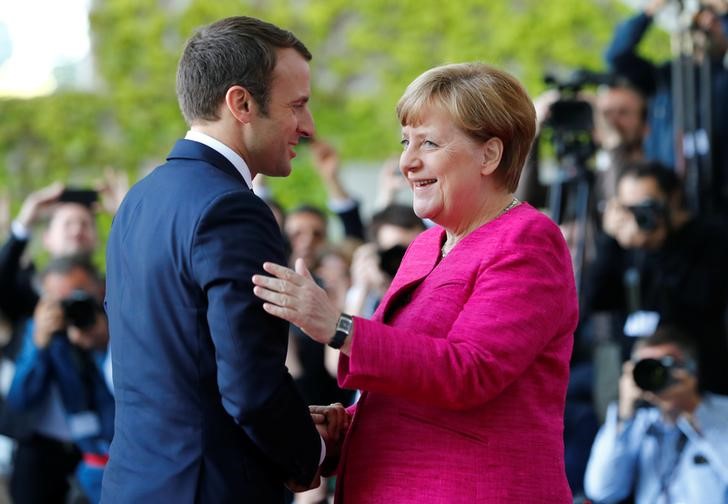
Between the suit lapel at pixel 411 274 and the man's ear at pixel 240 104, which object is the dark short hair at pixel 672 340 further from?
the man's ear at pixel 240 104

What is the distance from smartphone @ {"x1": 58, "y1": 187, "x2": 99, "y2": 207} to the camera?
218 inches

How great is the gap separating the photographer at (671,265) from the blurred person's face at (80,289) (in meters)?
2.25

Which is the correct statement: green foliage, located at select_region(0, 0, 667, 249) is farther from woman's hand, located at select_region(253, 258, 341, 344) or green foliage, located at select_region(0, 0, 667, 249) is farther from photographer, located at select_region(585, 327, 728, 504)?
woman's hand, located at select_region(253, 258, 341, 344)

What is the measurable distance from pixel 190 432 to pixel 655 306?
2.85 m

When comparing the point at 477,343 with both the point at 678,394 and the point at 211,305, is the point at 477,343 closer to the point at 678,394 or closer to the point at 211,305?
the point at 211,305

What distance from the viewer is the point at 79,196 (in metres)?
5.59

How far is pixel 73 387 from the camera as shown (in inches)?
189

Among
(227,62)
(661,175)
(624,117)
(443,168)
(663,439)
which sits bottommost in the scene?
(663,439)

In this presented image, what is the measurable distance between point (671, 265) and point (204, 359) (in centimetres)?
289

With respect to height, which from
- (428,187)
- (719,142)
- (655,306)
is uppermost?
(428,187)

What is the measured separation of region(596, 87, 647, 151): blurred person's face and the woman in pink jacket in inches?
120

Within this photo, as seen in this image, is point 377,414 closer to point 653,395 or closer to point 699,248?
point 653,395

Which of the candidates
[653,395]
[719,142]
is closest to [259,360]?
[653,395]

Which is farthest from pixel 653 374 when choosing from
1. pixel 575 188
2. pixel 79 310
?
pixel 79 310
